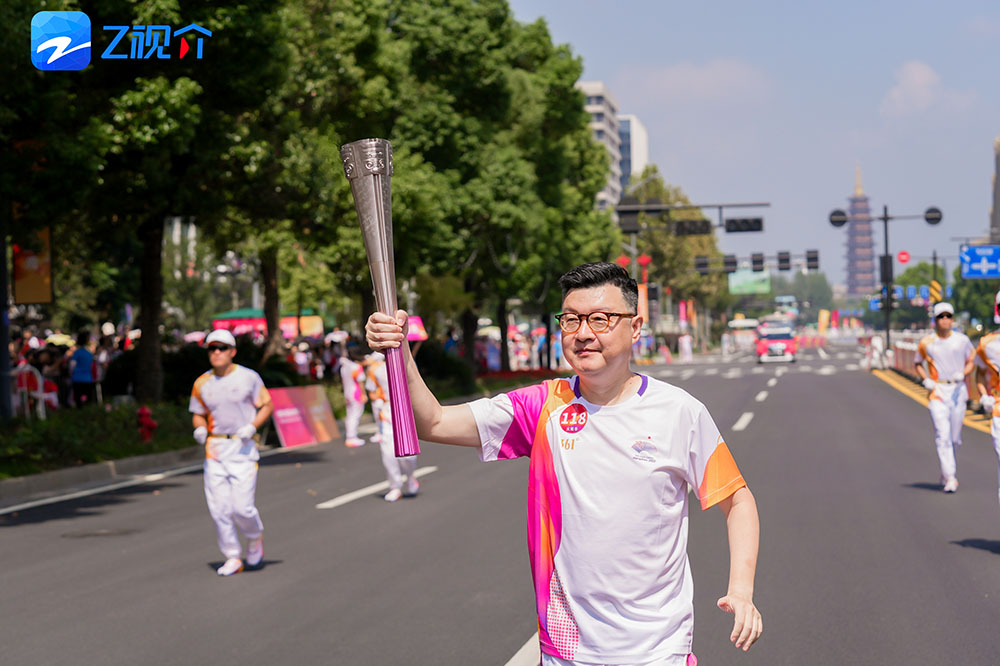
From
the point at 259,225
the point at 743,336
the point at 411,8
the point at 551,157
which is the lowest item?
the point at 743,336

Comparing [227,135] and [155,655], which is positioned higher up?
[227,135]

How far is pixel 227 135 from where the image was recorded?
19000 mm

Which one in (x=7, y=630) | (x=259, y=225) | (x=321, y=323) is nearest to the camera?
(x=7, y=630)

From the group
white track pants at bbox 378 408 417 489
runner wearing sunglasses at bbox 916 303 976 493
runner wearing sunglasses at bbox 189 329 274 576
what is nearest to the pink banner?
white track pants at bbox 378 408 417 489

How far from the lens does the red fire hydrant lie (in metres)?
19.0

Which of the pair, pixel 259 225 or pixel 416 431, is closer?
pixel 416 431

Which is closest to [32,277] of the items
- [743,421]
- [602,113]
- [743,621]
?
[743,421]

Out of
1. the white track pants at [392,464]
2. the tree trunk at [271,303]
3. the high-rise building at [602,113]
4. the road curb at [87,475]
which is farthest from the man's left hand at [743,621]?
the high-rise building at [602,113]

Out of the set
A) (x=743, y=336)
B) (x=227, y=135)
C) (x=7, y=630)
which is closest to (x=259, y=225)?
(x=227, y=135)

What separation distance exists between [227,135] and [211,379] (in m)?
10.3

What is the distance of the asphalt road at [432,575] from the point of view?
697 centimetres

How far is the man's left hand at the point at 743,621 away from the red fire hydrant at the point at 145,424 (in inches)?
657

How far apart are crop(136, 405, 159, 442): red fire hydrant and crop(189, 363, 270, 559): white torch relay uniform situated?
1003 cm

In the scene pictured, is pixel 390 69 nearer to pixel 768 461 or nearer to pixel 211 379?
pixel 768 461
